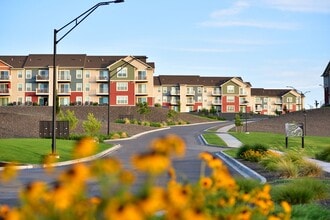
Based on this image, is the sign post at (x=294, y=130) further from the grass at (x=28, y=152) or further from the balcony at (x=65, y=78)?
the balcony at (x=65, y=78)

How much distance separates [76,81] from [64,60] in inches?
162

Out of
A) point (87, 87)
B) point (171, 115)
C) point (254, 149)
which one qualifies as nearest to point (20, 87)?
point (87, 87)

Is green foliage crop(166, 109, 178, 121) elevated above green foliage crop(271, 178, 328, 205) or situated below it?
above

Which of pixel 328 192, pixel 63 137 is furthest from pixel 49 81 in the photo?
pixel 328 192

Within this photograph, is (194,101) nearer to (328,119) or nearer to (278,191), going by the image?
(328,119)

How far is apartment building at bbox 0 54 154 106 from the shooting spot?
290ft

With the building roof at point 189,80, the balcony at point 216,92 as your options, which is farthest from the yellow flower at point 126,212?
the balcony at point 216,92

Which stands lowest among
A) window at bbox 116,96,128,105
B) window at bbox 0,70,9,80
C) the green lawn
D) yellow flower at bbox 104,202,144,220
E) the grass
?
the green lawn

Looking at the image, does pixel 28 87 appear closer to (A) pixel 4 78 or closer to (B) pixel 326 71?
(A) pixel 4 78

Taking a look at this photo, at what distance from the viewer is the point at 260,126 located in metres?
63.5

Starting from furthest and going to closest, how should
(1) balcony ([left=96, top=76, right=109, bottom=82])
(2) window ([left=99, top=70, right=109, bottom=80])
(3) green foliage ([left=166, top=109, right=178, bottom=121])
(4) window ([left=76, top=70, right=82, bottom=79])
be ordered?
(4) window ([left=76, top=70, right=82, bottom=79]) < (2) window ([left=99, top=70, right=109, bottom=80]) < (1) balcony ([left=96, top=76, right=109, bottom=82]) < (3) green foliage ([left=166, top=109, right=178, bottom=121])

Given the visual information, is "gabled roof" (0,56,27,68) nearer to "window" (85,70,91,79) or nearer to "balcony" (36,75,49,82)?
"balcony" (36,75,49,82)

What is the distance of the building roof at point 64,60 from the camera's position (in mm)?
89875

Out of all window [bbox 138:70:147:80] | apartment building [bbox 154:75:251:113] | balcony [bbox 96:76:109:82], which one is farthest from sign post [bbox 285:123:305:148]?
apartment building [bbox 154:75:251:113]
